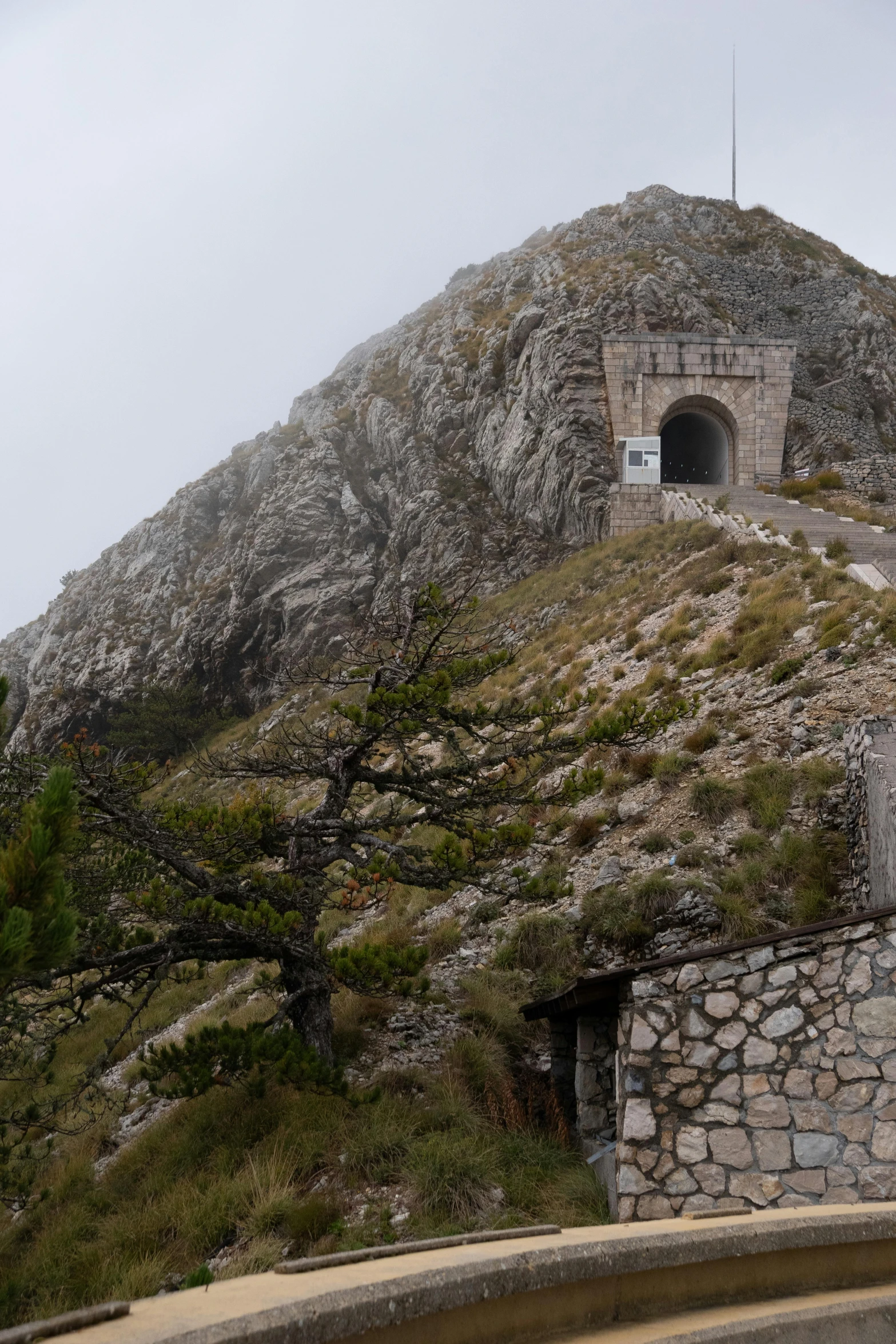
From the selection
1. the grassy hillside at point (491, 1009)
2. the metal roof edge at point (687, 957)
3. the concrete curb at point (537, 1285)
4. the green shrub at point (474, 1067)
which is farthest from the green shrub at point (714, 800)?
the concrete curb at point (537, 1285)

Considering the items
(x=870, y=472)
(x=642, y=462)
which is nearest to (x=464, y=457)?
(x=642, y=462)

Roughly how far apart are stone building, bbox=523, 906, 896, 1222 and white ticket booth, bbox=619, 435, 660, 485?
73.9 feet

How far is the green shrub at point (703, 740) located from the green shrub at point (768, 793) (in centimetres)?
116

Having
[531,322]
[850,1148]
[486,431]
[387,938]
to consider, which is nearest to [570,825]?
[387,938]

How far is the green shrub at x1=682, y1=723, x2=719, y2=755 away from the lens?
10.1 metres

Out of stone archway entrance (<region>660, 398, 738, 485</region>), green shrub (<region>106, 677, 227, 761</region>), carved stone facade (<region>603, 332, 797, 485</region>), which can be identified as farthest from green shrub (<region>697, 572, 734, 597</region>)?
green shrub (<region>106, 677, 227, 761</region>)

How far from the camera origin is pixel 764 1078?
459 cm

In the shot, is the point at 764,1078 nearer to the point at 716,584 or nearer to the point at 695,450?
the point at 716,584

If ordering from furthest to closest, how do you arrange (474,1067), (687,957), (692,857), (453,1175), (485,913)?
(485,913)
(692,857)
(474,1067)
(453,1175)
(687,957)

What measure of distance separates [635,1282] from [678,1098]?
2.55 metres

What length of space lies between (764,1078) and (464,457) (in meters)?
28.4

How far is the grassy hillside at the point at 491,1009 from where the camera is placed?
511cm

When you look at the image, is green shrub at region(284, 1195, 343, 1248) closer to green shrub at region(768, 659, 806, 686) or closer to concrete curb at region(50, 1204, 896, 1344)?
concrete curb at region(50, 1204, 896, 1344)

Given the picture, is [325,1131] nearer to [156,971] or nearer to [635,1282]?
[156,971]
